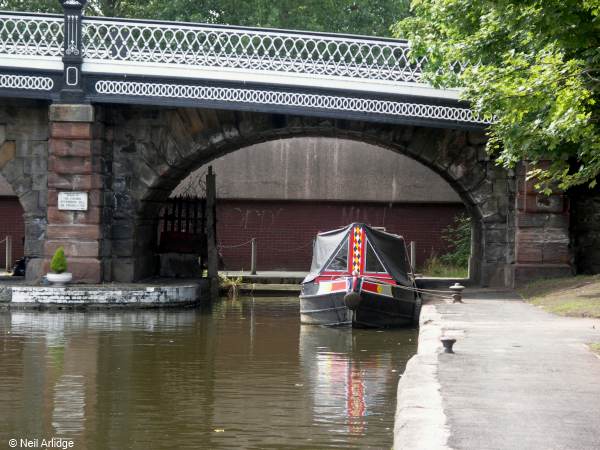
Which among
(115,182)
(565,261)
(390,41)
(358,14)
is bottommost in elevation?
(565,261)

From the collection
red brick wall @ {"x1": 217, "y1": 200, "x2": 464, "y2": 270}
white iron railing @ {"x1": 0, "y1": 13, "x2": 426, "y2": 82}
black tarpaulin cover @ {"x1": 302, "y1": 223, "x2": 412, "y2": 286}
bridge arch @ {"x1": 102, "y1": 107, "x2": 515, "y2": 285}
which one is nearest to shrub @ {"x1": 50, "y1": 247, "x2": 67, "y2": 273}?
bridge arch @ {"x1": 102, "y1": 107, "x2": 515, "y2": 285}

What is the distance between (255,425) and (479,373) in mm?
2015

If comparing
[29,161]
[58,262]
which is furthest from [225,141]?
[58,262]

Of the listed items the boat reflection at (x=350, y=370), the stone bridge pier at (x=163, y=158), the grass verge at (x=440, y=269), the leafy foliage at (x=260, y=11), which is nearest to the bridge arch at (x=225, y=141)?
the stone bridge pier at (x=163, y=158)

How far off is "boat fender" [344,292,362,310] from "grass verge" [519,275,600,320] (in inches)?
108

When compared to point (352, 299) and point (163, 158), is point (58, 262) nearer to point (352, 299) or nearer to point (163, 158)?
point (163, 158)

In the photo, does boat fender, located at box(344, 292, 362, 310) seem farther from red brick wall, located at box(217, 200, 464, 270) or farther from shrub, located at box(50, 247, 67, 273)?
red brick wall, located at box(217, 200, 464, 270)

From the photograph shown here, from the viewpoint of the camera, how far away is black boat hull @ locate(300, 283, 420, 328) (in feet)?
61.7

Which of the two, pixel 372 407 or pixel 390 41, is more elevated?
pixel 390 41

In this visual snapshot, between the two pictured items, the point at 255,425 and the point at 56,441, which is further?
the point at 255,425

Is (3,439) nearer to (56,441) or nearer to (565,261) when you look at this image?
(56,441)

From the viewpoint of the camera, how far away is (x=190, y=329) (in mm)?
18328

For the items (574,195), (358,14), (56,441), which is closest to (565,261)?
(574,195)

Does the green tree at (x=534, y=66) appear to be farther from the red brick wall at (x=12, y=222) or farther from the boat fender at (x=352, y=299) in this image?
the red brick wall at (x=12, y=222)
